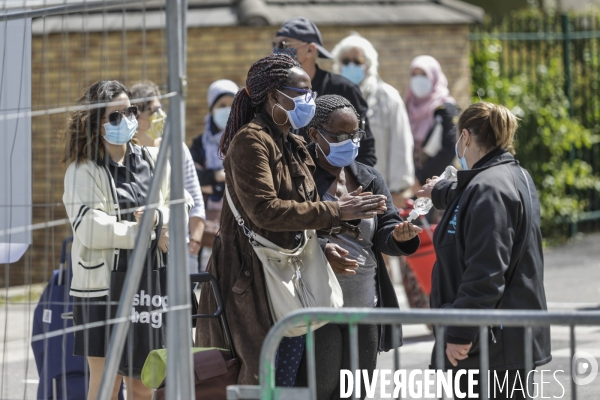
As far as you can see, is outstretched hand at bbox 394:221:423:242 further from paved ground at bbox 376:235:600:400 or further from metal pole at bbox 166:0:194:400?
paved ground at bbox 376:235:600:400

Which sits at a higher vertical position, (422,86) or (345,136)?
(422,86)

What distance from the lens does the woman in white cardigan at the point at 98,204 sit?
4.30 m

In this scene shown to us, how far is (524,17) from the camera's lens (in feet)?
38.5

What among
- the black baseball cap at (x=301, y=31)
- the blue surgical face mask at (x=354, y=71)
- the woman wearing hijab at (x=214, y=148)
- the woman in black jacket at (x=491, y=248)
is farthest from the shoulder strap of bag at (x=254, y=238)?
the blue surgical face mask at (x=354, y=71)

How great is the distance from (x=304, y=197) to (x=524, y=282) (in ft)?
3.06

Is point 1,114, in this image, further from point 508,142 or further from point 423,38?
point 423,38

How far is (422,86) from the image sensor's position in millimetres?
8078

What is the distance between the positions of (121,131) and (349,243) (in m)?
1.13

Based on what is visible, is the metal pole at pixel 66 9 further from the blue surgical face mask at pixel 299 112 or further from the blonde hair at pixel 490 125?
the blonde hair at pixel 490 125

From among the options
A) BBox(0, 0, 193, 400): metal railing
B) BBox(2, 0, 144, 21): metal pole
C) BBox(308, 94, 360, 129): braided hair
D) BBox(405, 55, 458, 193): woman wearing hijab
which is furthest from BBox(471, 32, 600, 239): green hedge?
BBox(0, 0, 193, 400): metal railing

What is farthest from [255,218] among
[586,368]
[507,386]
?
[586,368]

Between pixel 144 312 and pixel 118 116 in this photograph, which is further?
pixel 118 116

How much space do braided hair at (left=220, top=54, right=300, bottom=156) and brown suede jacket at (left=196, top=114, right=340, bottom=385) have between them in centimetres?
9

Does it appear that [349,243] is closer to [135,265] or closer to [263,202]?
[263,202]
